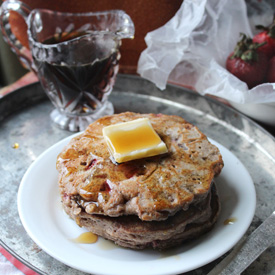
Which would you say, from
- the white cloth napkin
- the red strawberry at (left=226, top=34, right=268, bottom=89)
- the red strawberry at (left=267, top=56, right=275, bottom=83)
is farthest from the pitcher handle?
the red strawberry at (left=267, top=56, right=275, bottom=83)

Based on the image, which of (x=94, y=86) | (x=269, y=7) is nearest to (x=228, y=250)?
(x=94, y=86)

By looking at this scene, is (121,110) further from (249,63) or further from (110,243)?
(110,243)

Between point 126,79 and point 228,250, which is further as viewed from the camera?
point 126,79

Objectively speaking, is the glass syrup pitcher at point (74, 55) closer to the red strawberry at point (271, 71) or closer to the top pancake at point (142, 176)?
the top pancake at point (142, 176)

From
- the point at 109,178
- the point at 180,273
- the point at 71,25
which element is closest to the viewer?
the point at 180,273

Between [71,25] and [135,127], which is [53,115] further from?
[135,127]

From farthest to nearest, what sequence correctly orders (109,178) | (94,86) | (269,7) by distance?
(269,7) → (94,86) → (109,178)

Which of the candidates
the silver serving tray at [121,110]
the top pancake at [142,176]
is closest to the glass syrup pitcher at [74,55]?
the silver serving tray at [121,110]
